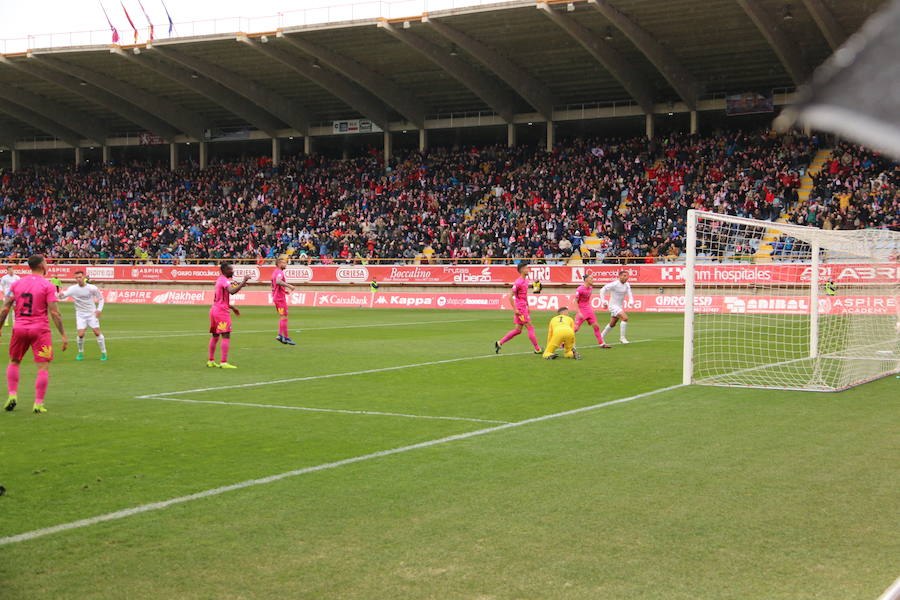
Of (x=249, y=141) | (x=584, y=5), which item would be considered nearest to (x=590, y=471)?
(x=584, y=5)

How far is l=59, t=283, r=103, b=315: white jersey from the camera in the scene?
18.0 meters

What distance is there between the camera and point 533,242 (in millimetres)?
42562

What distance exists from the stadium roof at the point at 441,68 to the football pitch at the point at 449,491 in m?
29.1

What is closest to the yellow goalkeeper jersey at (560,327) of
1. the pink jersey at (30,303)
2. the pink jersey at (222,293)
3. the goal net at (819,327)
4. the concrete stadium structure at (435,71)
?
the goal net at (819,327)

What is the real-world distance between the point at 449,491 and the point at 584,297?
45.2ft

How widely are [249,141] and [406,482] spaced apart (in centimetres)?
5690

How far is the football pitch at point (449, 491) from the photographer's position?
4871mm

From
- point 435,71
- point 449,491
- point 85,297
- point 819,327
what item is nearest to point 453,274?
point 435,71

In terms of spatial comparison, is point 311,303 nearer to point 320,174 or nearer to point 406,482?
point 320,174

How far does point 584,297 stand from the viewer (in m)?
20.2

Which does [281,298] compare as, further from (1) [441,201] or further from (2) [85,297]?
(1) [441,201]

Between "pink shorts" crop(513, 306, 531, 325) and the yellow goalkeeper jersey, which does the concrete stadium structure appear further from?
the yellow goalkeeper jersey

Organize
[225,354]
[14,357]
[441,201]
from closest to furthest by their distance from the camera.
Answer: [14,357] → [225,354] → [441,201]

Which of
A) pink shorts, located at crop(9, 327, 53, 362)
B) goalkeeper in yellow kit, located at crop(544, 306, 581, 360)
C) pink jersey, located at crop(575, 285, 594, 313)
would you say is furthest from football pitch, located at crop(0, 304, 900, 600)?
pink jersey, located at crop(575, 285, 594, 313)
